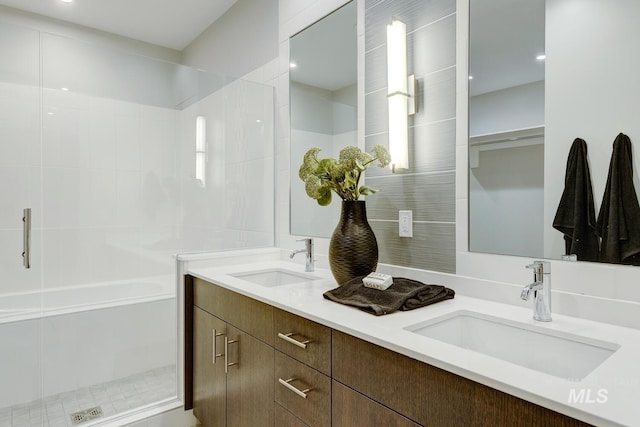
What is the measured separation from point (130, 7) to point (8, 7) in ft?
3.00

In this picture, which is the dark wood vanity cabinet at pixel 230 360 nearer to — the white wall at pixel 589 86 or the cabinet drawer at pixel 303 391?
the cabinet drawer at pixel 303 391

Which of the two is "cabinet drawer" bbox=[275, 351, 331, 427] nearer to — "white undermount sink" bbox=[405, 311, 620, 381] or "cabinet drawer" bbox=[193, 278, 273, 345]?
"cabinet drawer" bbox=[193, 278, 273, 345]

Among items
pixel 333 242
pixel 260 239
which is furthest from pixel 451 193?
pixel 260 239

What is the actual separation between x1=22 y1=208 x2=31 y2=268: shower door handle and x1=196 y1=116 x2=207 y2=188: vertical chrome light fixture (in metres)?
0.83

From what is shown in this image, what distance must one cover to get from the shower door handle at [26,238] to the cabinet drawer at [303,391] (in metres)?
1.36

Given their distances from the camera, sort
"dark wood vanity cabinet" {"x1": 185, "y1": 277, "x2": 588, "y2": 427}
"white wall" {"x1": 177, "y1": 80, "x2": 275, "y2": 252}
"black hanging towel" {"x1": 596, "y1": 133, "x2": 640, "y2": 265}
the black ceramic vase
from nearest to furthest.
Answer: "dark wood vanity cabinet" {"x1": 185, "y1": 277, "x2": 588, "y2": 427} < "black hanging towel" {"x1": 596, "y1": 133, "x2": 640, "y2": 265} < the black ceramic vase < "white wall" {"x1": 177, "y1": 80, "x2": 275, "y2": 252}

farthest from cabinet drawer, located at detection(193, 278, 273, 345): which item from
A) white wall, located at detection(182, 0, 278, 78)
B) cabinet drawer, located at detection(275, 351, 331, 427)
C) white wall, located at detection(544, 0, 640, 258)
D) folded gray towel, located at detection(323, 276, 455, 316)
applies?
white wall, located at detection(182, 0, 278, 78)

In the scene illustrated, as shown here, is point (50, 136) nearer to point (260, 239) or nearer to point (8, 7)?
point (260, 239)

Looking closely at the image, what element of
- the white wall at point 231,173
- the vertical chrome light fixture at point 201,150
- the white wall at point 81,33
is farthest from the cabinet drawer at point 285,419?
the white wall at point 81,33

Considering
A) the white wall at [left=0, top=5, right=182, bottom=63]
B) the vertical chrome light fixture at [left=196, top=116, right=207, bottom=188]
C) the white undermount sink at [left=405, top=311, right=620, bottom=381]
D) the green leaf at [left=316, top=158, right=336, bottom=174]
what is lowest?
the white undermount sink at [left=405, top=311, right=620, bottom=381]

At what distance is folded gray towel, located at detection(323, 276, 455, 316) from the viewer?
1140 mm

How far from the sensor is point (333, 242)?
5.06 ft

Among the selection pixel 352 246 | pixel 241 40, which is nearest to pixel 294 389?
pixel 352 246

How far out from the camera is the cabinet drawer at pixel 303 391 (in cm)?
109
